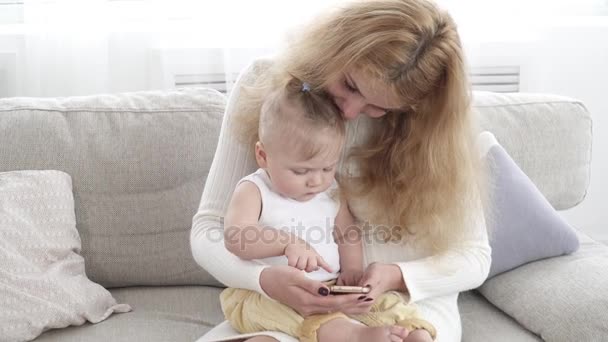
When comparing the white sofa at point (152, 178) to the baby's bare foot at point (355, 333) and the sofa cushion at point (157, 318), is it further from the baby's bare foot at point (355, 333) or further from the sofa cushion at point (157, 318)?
the baby's bare foot at point (355, 333)

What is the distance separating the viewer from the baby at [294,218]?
1.66m

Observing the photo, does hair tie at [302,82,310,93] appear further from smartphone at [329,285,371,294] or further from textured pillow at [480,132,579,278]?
textured pillow at [480,132,579,278]

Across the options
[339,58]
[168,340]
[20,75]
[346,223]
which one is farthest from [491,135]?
[20,75]

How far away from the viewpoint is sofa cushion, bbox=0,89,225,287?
2.10 meters

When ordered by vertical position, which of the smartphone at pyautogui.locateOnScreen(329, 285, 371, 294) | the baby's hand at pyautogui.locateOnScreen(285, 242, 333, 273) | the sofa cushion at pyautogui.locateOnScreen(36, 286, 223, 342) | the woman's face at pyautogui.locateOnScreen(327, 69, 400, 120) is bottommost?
the sofa cushion at pyautogui.locateOnScreen(36, 286, 223, 342)

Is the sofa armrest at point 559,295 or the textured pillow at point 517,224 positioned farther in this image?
the textured pillow at point 517,224

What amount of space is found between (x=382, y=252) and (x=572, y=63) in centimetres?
157

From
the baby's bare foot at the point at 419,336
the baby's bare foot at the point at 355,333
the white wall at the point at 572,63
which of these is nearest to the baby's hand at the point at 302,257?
the baby's bare foot at the point at 355,333

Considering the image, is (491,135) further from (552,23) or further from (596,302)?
(552,23)

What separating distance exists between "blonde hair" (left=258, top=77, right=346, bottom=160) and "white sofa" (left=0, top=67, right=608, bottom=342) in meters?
0.49

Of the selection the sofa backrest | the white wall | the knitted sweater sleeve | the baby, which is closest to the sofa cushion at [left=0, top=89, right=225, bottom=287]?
the sofa backrest

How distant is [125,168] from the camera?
2.12m

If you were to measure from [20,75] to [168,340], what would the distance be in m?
1.29

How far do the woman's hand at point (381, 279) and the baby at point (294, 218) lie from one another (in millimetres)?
26
